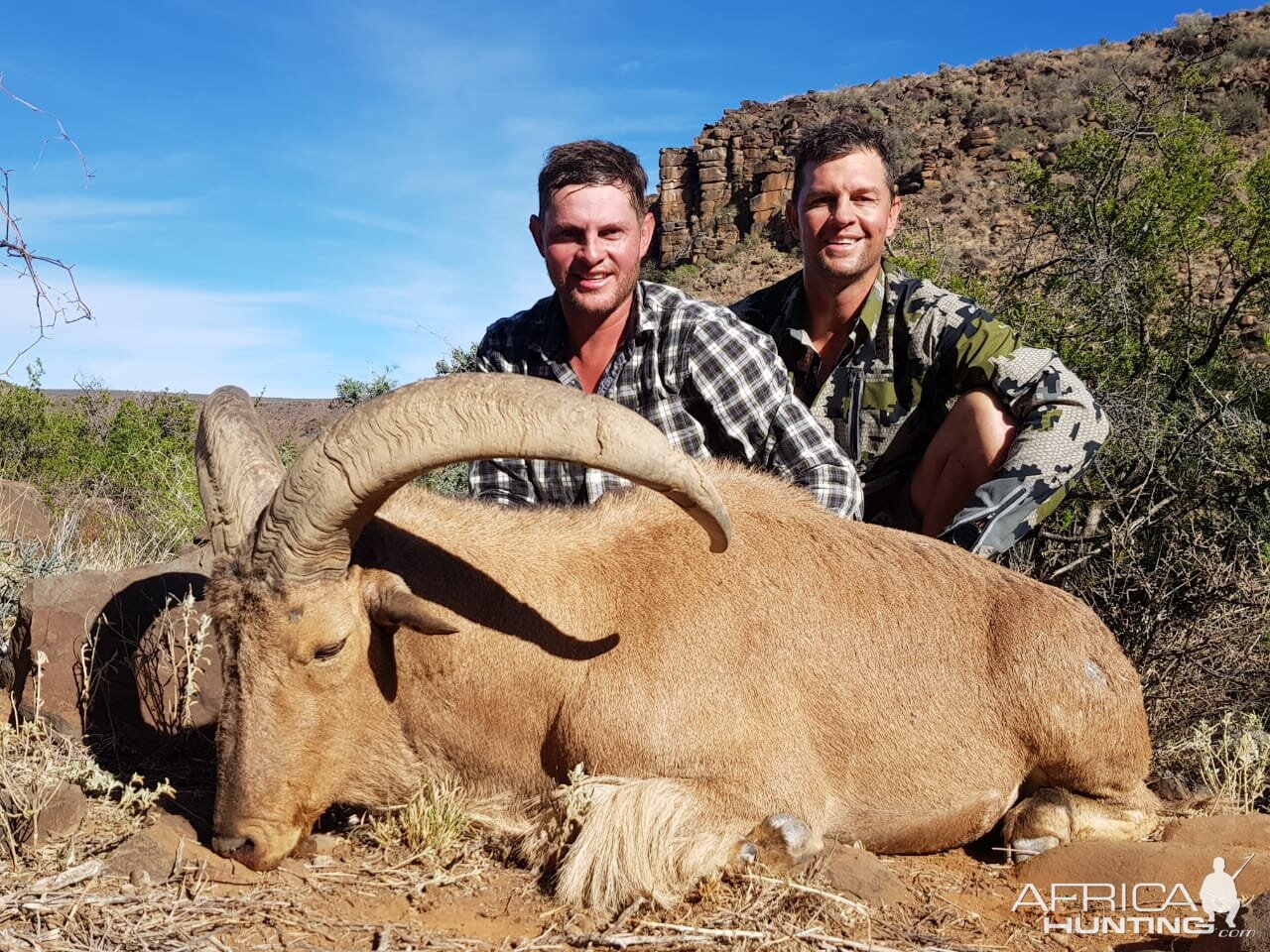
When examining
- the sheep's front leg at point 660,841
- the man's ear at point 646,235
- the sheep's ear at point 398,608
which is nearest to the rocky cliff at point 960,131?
the man's ear at point 646,235

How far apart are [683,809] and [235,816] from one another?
1648mm

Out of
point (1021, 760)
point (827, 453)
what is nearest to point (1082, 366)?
point (827, 453)

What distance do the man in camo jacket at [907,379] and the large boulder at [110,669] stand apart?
4.12m

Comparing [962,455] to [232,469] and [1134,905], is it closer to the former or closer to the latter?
[1134,905]

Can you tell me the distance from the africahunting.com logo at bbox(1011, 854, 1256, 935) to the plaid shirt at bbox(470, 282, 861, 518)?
2183 mm

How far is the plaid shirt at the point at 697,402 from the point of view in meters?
5.66

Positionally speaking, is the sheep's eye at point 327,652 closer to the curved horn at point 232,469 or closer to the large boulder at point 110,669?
the curved horn at point 232,469

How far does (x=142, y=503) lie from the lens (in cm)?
1105

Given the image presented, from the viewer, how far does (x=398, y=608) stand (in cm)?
370

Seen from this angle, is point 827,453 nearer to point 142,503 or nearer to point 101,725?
point 101,725

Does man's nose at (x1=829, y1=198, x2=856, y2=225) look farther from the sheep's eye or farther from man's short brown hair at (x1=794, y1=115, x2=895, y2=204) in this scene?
the sheep's eye

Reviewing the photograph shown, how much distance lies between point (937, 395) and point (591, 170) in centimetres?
277

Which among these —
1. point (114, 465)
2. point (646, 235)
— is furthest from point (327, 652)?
point (114, 465)

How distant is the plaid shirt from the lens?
5.66 m
